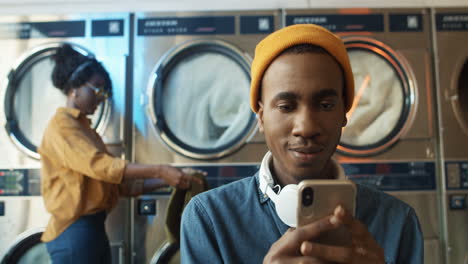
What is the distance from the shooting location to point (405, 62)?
2.26 meters

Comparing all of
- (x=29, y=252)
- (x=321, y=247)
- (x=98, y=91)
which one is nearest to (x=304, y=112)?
(x=321, y=247)

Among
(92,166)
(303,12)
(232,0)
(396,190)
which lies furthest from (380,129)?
(92,166)

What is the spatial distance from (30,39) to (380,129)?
98.3 inches

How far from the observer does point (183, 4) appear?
236 cm

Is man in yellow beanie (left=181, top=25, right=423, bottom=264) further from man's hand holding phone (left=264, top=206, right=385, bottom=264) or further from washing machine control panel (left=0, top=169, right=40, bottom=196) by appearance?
washing machine control panel (left=0, top=169, right=40, bottom=196)

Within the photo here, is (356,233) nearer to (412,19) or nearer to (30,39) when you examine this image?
(412,19)

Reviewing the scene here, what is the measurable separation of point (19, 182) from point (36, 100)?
57 cm

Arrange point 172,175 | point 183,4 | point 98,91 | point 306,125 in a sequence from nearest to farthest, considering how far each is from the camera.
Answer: point 306,125
point 172,175
point 98,91
point 183,4

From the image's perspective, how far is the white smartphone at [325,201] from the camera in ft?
1.92

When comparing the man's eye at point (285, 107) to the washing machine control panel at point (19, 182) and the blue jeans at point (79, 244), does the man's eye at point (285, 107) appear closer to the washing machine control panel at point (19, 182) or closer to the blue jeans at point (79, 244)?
the blue jeans at point (79, 244)

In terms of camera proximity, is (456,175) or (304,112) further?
(456,175)

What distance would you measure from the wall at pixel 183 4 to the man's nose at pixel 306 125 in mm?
1839

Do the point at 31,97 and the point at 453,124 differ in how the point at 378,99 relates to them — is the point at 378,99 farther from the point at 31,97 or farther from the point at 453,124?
the point at 31,97

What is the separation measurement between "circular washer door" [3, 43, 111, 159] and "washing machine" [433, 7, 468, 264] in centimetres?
238
